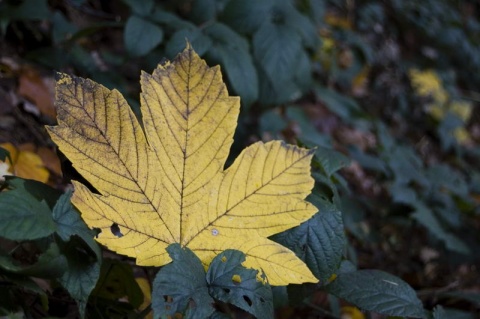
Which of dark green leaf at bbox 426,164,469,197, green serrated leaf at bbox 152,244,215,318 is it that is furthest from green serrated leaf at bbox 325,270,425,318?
dark green leaf at bbox 426,164,469,197

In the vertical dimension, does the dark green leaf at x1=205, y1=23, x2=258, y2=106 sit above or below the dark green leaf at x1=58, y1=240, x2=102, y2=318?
above

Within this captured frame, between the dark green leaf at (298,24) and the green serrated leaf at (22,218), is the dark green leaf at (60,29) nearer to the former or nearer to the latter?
the dark green leaf at (298,24)

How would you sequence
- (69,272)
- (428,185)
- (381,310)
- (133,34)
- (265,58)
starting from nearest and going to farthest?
1. (69,272)
2. (381,310)
3. (133,34)
4. (265,58)
5. (428,185)

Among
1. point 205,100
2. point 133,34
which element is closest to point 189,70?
point 205,100

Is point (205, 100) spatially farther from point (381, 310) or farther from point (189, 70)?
point (381, 310)

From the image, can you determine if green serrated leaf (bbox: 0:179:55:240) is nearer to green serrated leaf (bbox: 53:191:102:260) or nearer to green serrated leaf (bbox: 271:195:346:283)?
green serrated leaf (bbox: 53:191:102:260)
